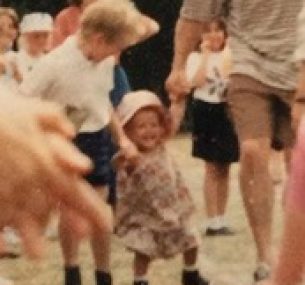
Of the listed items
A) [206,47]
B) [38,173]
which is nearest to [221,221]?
[206,47]

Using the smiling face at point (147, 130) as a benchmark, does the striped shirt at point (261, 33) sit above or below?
above

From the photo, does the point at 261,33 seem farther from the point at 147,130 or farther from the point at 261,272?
the point at 261,272

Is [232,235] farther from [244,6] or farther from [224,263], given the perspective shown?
[244,6]

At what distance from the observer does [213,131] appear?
5.61 m

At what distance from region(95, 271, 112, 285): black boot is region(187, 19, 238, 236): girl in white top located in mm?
1188

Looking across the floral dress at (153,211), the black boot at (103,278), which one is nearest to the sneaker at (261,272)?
the floral dress at (153,211)

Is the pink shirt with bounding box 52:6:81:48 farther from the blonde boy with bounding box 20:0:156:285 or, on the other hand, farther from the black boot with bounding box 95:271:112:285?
the black boot with bounding box 95:271:112:285

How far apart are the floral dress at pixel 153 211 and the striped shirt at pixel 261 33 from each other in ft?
1.68

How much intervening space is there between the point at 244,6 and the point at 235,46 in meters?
0.18

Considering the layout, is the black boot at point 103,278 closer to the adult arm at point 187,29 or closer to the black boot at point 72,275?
the black boot at point 72,275

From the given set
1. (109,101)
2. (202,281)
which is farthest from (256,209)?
(109,101)

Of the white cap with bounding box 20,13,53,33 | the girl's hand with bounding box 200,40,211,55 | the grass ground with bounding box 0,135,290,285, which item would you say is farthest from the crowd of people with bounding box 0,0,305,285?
the white cap with bounding box 20,13,53,33

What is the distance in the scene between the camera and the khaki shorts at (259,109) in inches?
167

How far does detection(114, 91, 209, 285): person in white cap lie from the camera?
4168 millimetres
